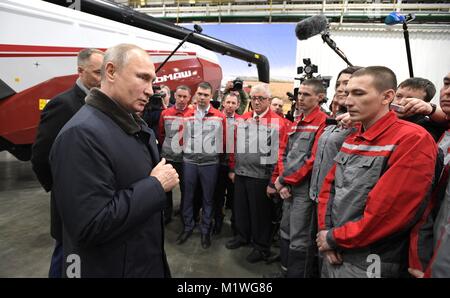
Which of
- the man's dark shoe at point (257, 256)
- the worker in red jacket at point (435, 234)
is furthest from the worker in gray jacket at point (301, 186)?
the worker in red jacket at point (435, 234)

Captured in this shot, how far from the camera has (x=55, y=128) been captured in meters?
1.60

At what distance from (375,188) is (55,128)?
176 centimetres

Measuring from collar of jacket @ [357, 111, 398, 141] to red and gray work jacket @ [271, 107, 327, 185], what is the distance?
2.33ft

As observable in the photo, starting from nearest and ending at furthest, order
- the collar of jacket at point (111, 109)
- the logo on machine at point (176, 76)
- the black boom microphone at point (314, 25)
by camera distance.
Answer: the collar of jacket at point (111, 109), the black boom microphone at point (314, 25), the logo on machine at point (176, 76)

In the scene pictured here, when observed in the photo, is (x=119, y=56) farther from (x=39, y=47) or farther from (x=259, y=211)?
(x=39, y=47)

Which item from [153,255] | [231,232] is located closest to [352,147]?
[153,255]

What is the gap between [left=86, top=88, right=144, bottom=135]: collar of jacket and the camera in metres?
Result: 1.02

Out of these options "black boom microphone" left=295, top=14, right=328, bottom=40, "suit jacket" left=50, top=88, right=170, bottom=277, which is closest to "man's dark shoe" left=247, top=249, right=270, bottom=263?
"suit jacket" left=50, top=88, right=170, bottom=277

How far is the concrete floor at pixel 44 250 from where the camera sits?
2398mm

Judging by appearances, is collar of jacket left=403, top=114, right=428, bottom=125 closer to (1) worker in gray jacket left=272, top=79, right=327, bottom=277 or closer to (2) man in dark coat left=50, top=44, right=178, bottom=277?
(1) worker in gray jacket left=272, top=79, right=327, bottom=277

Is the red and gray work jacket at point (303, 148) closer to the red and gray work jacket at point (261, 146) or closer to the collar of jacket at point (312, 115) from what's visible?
the collar of jacket at point (312, 115)

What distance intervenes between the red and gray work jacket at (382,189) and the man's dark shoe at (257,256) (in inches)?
55.8

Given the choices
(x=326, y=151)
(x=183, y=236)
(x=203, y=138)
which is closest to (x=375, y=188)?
(x=326, y=151)
